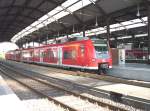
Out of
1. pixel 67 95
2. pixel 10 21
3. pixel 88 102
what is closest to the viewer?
pixel 88 102

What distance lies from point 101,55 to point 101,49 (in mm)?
512

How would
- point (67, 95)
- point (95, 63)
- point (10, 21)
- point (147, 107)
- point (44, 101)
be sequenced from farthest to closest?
point (10, 21)
point (95, 63)
point (67, 95)
point (44, 101)
point (147, 107)

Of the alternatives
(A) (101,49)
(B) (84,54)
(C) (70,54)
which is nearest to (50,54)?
(C) (70,54)

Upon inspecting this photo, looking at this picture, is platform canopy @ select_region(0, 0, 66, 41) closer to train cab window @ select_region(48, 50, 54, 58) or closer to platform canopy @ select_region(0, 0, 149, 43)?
platform canopy @ select_region(0, 0, 149, 43)

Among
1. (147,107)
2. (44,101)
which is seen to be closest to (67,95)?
(44,101)

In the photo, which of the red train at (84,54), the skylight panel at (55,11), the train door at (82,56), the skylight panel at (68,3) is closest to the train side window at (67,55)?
the red train at (84,54)

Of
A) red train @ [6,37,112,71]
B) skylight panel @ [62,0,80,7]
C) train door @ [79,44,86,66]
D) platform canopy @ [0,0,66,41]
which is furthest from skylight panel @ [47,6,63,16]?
train door @ [79,44,86,66]

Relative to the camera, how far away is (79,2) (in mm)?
32344

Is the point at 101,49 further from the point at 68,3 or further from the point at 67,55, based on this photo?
the point at 68,3

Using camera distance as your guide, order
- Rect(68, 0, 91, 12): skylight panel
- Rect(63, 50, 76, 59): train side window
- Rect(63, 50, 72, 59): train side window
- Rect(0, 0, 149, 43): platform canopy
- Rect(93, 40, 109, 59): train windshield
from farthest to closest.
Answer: Rect(68, 0, 91, 12): skylight panel → Rect(0, 0, 149, 43): platform canopy → Rect(63, 50, 72, 59): train side window → Rect(63, 50, 76, 59): train side window → Rect(93, 40, 109, 59): train windshield

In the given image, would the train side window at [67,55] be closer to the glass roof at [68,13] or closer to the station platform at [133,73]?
the station platform at [133,73]

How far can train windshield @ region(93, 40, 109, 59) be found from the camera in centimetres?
2239

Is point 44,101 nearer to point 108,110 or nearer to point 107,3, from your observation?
point 108,110

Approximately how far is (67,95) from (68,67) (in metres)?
13.0
